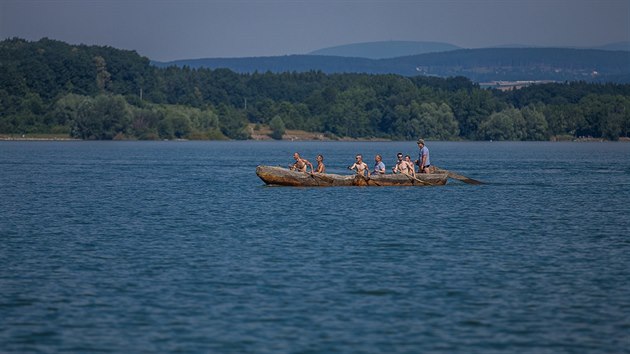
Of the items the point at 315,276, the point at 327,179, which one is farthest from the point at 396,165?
the point at 315,276

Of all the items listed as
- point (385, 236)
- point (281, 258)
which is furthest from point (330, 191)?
point (281, 258)

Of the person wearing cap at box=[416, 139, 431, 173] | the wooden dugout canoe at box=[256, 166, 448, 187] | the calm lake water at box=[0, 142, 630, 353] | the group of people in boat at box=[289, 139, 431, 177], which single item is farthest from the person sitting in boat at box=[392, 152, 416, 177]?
the calm lake water at box=[0, 142, 630, 353]

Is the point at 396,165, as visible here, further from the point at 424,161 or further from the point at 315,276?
the point at 315,276

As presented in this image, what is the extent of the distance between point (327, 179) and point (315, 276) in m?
28.9

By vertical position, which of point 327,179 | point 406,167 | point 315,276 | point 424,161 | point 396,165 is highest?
point 424,161

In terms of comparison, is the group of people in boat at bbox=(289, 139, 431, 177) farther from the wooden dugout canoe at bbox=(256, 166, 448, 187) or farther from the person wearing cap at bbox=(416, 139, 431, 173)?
the wooden dugout canoe at bbox=(256, 166, 448, 187)

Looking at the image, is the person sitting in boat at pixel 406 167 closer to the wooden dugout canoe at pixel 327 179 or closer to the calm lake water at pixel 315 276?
the wooden dugout canoe at pixel 327 179

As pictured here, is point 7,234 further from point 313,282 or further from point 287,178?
point 287,178

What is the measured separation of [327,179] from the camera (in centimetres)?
5550

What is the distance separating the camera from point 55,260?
29422 mm

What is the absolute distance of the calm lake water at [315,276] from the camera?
20.5 metres

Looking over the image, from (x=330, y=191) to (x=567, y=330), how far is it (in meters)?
36.5

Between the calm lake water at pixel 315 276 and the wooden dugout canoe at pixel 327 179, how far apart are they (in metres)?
4.81

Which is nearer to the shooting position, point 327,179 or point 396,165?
point 396,165
